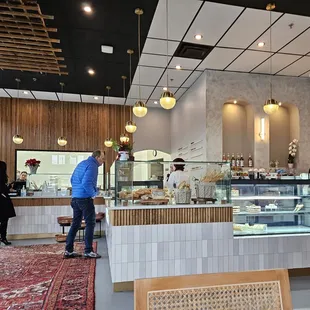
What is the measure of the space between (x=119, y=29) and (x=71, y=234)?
3.63 m

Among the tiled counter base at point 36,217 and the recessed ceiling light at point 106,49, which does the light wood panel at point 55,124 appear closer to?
the tiled counter base at point 36,217

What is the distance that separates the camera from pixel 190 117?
8562 mm

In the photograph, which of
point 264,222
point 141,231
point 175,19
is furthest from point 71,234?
point 175,19

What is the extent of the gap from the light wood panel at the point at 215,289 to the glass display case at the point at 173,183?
95.5 inches

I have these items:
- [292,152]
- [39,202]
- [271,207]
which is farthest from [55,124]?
[271,207]

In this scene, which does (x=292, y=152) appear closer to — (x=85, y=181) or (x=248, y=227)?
(x=248, y=227)

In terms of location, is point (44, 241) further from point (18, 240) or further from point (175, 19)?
point (175, 19)

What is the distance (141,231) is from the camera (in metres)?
3.41

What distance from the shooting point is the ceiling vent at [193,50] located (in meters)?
5.90

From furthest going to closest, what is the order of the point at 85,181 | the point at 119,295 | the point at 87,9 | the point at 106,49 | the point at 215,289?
the point at 106,49 → the point at 85,181 → the point at 87,9 → the point at 119,295 → the point at 215,289

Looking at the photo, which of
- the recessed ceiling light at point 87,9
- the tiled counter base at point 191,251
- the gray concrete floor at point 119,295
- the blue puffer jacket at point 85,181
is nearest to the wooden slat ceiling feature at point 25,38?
the recessed ceiling light at point 87,9

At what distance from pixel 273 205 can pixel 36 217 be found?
16.9 ft

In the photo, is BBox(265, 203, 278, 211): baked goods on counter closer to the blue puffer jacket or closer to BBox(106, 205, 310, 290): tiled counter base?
BBox(106, 205, 310, 290): tiled counter base

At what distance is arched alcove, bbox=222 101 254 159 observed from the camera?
7.85 meters
